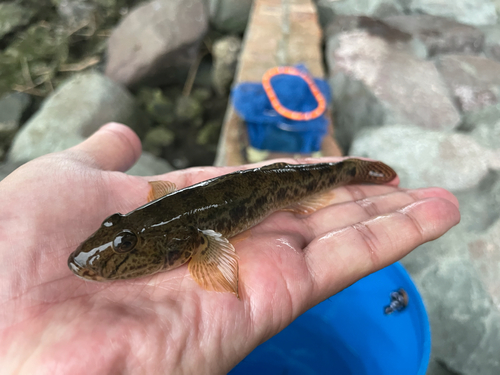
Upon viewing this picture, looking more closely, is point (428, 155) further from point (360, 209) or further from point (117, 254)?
point (117, 254)

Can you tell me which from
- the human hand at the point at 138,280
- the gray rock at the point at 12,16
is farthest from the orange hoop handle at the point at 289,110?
the gray rock at the point at 12,16

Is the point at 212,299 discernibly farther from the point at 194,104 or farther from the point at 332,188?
the point at 194,104

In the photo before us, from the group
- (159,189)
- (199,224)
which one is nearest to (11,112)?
(159,189)

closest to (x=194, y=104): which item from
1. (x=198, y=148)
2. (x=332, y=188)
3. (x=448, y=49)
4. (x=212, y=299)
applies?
(x=198, y=148)

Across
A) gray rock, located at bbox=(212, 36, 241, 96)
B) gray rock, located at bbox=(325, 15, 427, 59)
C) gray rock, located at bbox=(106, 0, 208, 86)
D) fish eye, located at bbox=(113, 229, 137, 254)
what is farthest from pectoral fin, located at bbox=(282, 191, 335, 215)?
gray rock, located at bbox=(106, 0, 208, 86)

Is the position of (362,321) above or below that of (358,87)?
below
